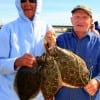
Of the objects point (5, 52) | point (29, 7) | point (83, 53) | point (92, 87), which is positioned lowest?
point (92, 87)

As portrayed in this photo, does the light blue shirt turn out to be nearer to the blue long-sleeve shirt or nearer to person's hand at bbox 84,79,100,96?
the blue long-sleeve shirt

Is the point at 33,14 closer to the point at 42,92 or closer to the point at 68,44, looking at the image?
the point at 68,44

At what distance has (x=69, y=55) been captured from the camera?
A: 5449 mm

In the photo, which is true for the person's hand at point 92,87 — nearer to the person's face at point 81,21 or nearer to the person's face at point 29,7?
the person's face at point 81,21

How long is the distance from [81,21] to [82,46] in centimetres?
38

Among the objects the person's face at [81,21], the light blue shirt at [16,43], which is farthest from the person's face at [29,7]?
the person's face at [81,21]

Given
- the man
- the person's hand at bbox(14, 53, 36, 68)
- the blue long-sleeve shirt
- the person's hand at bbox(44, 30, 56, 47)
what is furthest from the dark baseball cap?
the person's hand at bbox(14, 53, 36, 68)

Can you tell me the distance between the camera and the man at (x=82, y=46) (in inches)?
244

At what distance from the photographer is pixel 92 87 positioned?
5.97 meters

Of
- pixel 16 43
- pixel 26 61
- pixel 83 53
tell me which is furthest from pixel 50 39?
pixel 83 53

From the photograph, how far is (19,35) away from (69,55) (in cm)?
96

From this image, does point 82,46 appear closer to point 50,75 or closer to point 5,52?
point 5,52

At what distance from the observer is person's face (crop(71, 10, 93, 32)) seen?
6148mm

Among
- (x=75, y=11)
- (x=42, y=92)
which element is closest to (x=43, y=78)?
(x=42, y=92)
